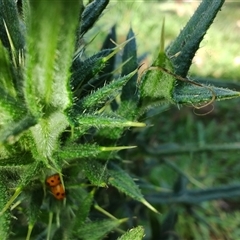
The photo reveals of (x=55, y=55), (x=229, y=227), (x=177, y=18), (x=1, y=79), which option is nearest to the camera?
(x=55, y=55)

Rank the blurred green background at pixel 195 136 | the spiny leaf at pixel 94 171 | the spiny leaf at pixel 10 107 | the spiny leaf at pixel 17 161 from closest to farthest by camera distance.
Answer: the spiny leaf at pixel 10 107 < the spiny leaf at pixel 17 161 < the spiny leaf at pixel 94 171 < the blurred green background at pixel 195 136

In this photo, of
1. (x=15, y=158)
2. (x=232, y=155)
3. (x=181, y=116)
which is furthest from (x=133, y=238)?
(x=181, y=116)

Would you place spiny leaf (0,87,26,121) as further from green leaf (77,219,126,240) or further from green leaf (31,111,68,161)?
green leaf (77,219,126,240)

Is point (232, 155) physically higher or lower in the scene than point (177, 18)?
lower

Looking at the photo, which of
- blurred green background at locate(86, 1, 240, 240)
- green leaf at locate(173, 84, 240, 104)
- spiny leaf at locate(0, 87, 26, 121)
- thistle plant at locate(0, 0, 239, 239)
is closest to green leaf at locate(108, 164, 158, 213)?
thistle plant at locate(0, 0, 239, 239)

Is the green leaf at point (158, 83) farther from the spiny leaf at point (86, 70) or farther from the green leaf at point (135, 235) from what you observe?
the green leaf at point (135, 235)

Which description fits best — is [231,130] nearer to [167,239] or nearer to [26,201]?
[167,239]

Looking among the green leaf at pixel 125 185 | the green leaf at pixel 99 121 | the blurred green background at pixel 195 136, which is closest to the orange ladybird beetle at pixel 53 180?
the green leaf at pixel 125 185

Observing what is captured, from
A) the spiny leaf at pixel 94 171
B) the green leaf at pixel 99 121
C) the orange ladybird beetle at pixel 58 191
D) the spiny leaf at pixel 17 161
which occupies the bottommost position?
the orange ladybird beetle at pixel 58 191
